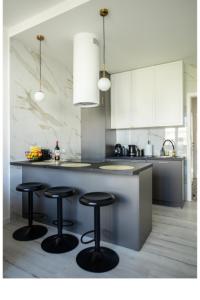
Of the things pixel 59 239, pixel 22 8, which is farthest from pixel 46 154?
pixel 22 8

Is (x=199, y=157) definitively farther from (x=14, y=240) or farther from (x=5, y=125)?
(x=5, y=125)

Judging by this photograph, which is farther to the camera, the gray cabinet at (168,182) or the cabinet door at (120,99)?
the cabinet door at (120,99)

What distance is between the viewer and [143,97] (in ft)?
12.6

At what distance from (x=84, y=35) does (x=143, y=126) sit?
210 cm

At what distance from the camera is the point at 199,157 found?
0.82 metres

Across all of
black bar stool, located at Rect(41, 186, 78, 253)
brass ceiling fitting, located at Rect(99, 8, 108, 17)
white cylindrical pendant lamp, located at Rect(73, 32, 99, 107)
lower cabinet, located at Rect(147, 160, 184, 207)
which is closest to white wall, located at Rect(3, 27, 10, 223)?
black bar stool, located at Rect(41, 186, 78, 253)

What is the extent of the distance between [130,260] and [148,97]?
2985 mm

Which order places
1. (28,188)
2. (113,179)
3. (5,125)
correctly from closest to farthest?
(113,179) → (28,188) → (5,125)

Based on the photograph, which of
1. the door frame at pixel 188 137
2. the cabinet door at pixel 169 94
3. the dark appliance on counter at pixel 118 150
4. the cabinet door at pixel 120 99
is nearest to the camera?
the cabinet door at pixel 169 94

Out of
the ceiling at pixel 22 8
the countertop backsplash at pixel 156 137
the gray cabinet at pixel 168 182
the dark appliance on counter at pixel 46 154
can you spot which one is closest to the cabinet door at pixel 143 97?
the countertop backsplash at pixel 156 137

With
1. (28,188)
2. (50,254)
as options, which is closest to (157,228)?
(50,254)

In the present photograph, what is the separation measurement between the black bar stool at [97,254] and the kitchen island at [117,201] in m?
0.25

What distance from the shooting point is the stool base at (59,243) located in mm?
1977

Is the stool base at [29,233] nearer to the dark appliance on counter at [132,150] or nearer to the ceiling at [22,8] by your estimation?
the dark appliance on counter at [132,150]
